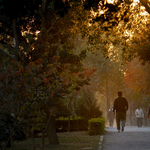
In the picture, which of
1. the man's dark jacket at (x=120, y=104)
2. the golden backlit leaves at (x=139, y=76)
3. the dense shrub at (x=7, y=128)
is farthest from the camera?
the golden backlit leaves at (x=139, y=76)

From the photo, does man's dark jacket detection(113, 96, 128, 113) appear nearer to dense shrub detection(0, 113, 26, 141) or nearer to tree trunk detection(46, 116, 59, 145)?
tree trunk detection(46, 116, 59, 145)

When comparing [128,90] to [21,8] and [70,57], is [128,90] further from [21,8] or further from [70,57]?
[21,8]

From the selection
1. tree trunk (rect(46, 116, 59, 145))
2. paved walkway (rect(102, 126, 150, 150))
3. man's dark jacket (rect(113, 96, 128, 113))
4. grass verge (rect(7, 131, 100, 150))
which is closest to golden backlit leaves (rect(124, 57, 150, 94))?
paved walkway (rect(102, 126, 150, 150))

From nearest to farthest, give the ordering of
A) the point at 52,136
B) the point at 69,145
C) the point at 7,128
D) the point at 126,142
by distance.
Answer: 1. the point at 7,128
2. the point at 69,145
3. the point at 126,142
4. the point at 52,136

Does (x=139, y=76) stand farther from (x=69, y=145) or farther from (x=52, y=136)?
(x=69, y=145)

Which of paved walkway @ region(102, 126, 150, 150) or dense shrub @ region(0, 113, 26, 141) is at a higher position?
dense shrub @ region(0, 113, 26, 141)

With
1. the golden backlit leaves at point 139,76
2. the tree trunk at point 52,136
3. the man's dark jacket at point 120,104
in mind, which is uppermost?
the golden backlit leaves at point 139,76

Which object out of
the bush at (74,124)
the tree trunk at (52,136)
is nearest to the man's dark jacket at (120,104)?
the tree trunk at (52,136)

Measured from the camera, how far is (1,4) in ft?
24.6

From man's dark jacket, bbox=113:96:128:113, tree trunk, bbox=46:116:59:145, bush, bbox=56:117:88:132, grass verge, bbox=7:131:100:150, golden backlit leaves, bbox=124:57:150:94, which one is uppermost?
golden backlit leaves, bbox=124:57:150:94

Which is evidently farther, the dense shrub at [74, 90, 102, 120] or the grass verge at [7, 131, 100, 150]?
the dense shrub at [74, 90, 102, 120]

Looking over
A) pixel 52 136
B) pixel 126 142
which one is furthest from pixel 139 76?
pixel 52 136

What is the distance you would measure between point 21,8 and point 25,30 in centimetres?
921

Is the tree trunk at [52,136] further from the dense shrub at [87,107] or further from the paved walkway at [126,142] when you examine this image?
the dense shrub at [87,107]
